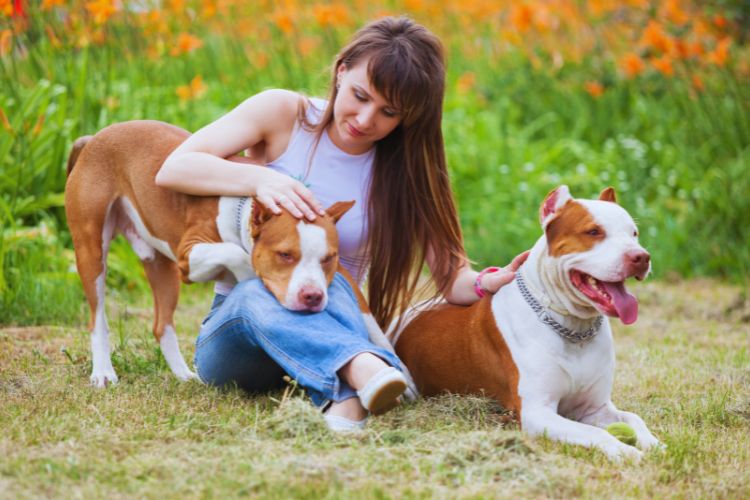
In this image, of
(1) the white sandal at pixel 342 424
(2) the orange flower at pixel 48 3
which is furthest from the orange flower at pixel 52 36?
(1) the white sandal at pixel 342 424

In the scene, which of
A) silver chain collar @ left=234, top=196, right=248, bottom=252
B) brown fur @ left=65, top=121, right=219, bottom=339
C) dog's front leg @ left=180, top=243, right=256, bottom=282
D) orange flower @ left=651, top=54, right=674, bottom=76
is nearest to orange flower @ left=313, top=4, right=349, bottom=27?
orange flower @ left=651, top=54, right=674, bottom=76

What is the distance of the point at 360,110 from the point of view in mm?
3688

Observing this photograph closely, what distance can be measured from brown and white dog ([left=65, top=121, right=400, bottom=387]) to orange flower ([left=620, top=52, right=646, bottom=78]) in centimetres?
461

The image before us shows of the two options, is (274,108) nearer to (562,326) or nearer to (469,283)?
(469,283)

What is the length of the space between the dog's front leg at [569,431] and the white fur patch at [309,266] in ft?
2.59

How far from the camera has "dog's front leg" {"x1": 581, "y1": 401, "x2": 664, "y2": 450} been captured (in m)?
3.28

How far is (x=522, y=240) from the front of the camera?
6898 millimetres

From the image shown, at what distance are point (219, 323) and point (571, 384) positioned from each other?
1.24 metres

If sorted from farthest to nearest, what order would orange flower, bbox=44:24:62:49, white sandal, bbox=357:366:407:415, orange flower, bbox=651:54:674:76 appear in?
orange flower, bbox=651:54:674:76, orange flower, bbox=44:24:62:49, white sandal, bbox=357:366:407:415

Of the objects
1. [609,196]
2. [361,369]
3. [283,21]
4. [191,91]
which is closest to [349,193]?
[361,369]

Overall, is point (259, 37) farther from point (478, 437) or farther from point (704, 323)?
point (478, 437)

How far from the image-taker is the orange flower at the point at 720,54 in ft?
23.3

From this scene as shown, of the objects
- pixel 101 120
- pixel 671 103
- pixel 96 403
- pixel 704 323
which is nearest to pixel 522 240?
pixel 704 323

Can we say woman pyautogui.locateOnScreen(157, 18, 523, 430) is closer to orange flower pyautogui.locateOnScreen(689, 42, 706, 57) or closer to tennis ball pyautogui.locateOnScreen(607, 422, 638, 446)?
tennis ball pyautogui.locateOnScreen(607, 422, 638, 446)
